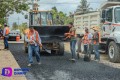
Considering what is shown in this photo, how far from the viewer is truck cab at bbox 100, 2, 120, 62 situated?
625 inches

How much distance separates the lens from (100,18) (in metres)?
18.2

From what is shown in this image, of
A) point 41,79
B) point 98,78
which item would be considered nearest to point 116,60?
point 98,78

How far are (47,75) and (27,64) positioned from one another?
3.22m

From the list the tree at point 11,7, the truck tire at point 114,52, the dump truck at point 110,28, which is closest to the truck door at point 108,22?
the dump truck at point 110,28

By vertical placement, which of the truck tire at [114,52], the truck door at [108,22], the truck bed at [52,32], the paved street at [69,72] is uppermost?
the truck door at [108,22]

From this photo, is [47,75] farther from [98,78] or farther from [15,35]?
[15,35]

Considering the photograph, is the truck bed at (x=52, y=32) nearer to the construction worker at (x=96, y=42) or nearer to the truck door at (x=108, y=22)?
the truck door at (x=108, y=22)

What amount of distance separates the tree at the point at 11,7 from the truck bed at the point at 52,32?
16.2 metres

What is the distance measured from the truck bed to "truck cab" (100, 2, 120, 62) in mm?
2305

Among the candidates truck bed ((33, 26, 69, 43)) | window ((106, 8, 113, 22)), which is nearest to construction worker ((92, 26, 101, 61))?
window ((106, 8, 113, 22))

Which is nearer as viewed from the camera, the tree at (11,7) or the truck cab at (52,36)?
the truck cab at (52,36)

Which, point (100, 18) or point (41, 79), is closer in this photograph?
point (41, 79)

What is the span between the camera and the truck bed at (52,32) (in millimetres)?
19016

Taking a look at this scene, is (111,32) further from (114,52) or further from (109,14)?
(114,52)
